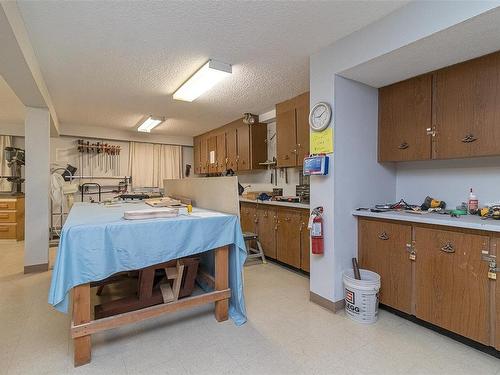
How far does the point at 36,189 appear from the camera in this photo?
351 cm

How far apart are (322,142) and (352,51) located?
30.3 inches

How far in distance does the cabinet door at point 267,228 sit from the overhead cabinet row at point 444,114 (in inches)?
66.2

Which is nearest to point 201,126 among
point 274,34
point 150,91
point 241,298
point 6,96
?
point 150,91

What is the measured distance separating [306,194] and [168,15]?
2.49 metres

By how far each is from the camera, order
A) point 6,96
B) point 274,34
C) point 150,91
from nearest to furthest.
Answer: point 274,34
point 150,91
point 6,96

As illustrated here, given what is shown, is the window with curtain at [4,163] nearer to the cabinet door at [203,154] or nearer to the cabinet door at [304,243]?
the cabinet door at [203,154]

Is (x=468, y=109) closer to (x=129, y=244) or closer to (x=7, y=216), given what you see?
(x=129, y=244)

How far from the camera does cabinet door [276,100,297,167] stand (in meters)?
3.54

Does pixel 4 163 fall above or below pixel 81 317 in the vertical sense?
above

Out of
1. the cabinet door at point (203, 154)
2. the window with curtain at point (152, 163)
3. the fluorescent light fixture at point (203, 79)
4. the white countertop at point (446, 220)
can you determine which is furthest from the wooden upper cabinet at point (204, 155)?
the white countertop at point (446, 220)

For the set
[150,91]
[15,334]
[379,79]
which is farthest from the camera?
[150,91]

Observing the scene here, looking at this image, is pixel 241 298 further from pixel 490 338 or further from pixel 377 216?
pixel 490 338

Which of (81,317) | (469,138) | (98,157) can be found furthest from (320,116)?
(98,157)

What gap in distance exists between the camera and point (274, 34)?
2.18 m
